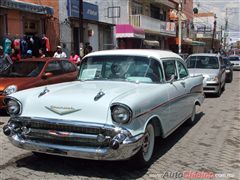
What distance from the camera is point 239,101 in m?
13.5

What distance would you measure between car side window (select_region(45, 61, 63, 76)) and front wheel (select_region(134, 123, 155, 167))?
6259 mm

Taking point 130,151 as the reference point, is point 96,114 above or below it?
above

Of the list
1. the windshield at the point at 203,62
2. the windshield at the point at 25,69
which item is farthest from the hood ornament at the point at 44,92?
the windshield at the point at 203,62

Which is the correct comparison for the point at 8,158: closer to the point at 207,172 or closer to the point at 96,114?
the point at 96,114

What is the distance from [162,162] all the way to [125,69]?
1647mm

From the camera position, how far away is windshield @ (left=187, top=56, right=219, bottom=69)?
50.9 ft

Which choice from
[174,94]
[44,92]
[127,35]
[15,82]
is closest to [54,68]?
[15,82]

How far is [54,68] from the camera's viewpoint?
11.8 metres

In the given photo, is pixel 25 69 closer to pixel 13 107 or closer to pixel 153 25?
pixel 13 107

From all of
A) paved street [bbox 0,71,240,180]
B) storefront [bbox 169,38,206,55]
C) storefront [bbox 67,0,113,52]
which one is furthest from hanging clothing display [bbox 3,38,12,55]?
storefront [bbox 169,38,206,55]

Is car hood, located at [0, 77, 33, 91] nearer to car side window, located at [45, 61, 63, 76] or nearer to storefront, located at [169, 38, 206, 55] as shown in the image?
car side window, located at [45, 61, 63, 76]

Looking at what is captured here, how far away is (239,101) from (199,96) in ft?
16.5

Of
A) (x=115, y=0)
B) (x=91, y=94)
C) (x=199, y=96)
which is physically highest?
(x=115, y=0)

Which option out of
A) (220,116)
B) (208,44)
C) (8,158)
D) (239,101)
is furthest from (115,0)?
(208,44)
